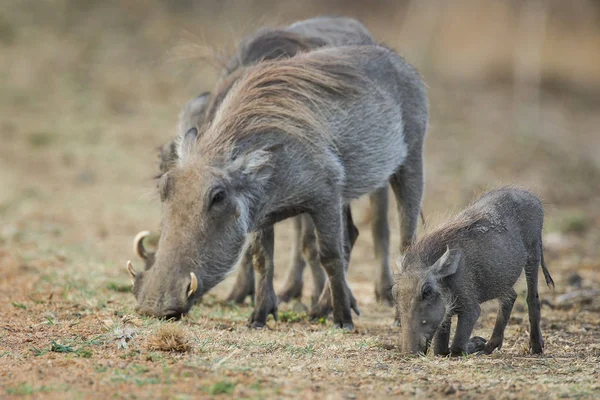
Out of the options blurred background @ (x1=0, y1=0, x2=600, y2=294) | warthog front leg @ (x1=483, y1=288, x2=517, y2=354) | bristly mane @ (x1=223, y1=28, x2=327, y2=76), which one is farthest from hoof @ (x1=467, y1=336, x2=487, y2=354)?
bristly mane @ (x1=223, y1=28, x2=327, y2=76)

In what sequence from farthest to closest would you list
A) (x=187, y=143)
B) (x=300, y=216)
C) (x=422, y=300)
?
(x=300, y=216) → (x=187, y=143) → (x=422, y=300)

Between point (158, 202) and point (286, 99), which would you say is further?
point (158, 202)

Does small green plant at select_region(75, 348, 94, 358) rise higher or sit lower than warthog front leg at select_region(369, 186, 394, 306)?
lower

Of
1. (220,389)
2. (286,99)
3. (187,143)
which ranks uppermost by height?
(286,99)

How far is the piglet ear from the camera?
15.5ft

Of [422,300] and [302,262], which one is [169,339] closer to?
[422,300]

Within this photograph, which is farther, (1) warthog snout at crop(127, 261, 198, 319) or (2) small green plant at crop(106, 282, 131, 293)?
(2) small green plant at crop(106, 282, 131, 293)

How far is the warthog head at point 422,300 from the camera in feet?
15.2

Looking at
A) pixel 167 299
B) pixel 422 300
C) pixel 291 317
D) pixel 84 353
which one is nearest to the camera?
pixel 84 353

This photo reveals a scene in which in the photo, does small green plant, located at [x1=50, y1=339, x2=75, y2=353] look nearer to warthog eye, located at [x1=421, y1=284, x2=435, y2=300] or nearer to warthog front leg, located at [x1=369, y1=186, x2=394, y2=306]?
warthog eye, located at [x1=421, y1=284, x2=435, y2=300]

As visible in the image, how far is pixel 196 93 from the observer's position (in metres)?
16.1

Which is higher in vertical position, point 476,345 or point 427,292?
point 427,292

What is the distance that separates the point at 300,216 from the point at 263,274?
1.27 meters

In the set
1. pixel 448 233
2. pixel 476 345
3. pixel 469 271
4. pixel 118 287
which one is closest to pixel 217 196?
pixel 448 233
